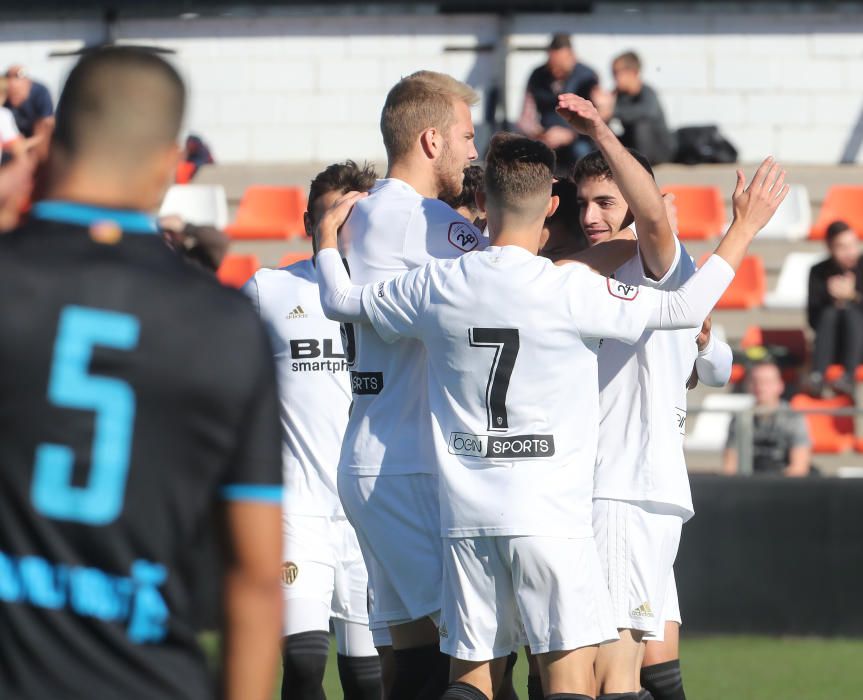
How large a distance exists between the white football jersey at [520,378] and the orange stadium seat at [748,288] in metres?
9.80

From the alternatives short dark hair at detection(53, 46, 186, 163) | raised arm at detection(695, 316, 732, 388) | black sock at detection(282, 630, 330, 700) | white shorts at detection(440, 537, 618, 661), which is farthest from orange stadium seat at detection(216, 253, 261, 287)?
short dark hair at detection(53, 46, 186, 163)

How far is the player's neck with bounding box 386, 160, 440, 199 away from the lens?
5258 millimetres

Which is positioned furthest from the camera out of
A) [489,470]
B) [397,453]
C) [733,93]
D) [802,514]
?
[733,93]

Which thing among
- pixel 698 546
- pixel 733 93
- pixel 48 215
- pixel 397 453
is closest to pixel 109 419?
pixel 48 215

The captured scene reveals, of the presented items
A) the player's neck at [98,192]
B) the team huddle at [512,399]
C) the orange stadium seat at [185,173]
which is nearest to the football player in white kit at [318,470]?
Result: the team huddle at [512,399]

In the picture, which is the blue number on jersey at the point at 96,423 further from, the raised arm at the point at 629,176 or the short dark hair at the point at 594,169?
the short dark hair at the point at 594,169

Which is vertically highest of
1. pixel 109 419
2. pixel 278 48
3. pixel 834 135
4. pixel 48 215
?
pixel 278 48

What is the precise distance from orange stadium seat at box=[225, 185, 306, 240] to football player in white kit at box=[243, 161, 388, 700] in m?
9.03

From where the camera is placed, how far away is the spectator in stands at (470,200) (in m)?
6.14

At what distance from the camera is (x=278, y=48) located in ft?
56.0

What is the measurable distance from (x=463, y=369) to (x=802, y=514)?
5.88m

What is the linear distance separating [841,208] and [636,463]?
425 inches

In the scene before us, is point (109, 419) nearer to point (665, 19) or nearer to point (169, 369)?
point (169, 369)

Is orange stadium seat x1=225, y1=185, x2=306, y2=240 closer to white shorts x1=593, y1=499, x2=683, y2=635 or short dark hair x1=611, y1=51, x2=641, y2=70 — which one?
short dark hair x1=611, y1=51, x2=641, y2=70
